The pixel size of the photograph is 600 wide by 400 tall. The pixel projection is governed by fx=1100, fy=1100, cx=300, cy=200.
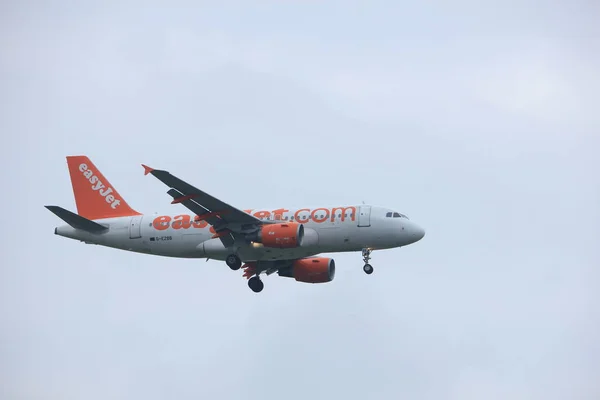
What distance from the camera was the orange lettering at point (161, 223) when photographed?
63.5 metres

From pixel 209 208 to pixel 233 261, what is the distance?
3417mm

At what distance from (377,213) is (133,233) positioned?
14.4 metres

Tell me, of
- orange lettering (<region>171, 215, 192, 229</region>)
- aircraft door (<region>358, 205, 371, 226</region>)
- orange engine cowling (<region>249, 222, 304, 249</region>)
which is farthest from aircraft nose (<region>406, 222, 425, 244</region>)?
orange lettering (<region>171, 215, 192, 229</region>)

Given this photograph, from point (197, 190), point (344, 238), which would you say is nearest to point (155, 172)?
point (197, 190)

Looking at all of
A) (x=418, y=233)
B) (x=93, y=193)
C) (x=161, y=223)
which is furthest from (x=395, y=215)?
(x=93, y=193)

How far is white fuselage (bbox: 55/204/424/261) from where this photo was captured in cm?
6012

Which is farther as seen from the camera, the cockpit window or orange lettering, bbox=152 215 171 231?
orange lettering, bbox=152 215 171 231

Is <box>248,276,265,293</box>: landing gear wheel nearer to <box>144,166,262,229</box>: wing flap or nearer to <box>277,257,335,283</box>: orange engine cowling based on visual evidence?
<box>277,257,335,283</box>: orange engine cowling

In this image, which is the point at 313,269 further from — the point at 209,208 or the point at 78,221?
the point at 78,221

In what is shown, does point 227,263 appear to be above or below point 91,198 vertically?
below

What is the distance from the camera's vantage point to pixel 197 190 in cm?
5847

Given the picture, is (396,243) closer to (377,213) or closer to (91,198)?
(377,213)

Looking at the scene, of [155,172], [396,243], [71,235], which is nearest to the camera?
[155,172]

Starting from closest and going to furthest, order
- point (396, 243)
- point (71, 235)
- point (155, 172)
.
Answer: point (155, 172) → point (396, 243) → point (71, 235)
